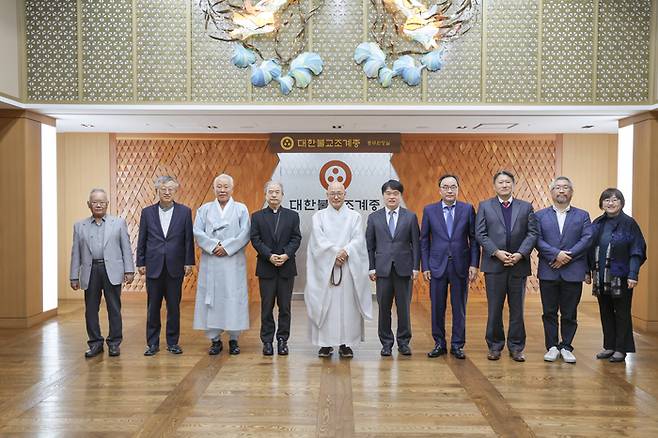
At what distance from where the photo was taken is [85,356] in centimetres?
477

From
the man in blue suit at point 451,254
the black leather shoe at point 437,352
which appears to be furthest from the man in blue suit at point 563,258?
the black leather shoe at point 437,352

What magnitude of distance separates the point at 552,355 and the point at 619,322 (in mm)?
568

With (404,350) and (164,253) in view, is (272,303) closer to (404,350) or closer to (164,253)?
(164,253)

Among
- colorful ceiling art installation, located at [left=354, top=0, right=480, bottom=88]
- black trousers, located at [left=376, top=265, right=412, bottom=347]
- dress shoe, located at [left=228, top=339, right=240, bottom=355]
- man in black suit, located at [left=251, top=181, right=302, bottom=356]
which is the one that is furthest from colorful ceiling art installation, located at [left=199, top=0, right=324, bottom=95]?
dress shoe, located at [left=228, top=339, right=240, bottom=355]

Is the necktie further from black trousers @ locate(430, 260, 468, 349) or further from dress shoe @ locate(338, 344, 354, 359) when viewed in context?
dress shoe @ locate(338, 344, 354, 359)

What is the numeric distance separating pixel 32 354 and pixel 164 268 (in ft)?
4.17

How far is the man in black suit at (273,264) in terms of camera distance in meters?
4.84

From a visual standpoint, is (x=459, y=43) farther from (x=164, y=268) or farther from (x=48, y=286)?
(x=48, y=286)

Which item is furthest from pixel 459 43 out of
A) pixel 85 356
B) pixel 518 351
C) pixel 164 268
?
pixel 85 356

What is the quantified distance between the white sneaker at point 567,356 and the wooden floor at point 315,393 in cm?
7

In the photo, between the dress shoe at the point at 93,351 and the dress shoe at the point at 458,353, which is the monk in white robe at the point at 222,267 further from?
the dress shoe at the point at 458,353

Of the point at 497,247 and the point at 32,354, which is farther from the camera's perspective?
the point at 32,354

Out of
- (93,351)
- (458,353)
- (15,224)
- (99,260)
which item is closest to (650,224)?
(458,353)

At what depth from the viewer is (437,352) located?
479cm
